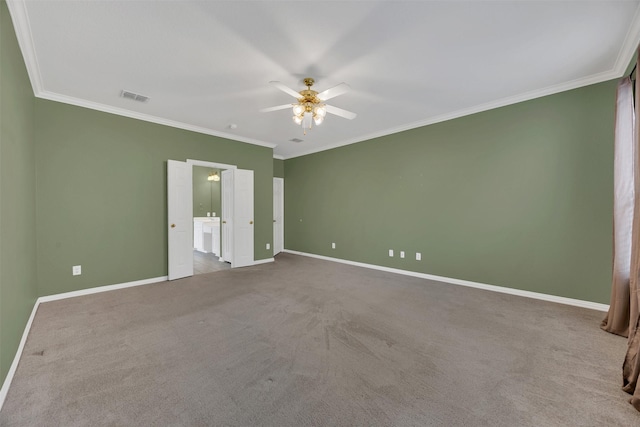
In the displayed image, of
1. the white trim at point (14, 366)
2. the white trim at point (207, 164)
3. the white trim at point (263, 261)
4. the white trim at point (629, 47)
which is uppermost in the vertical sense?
the white trim at point (629, 47)

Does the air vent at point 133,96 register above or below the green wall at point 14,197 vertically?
above

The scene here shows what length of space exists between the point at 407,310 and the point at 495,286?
1.77 metres

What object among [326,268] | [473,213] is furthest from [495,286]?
[326,268]

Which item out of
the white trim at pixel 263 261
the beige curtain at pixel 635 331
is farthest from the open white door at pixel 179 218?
the beige curtain at pixel 635 331

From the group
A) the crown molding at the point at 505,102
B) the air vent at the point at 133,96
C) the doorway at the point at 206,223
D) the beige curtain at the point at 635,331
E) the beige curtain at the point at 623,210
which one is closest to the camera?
the beige curtain at the point at 635,331

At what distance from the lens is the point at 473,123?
4137mm

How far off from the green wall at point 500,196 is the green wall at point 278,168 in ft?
7.40

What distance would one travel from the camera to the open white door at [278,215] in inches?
291

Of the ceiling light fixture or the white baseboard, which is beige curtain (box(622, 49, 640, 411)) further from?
the white baseboard

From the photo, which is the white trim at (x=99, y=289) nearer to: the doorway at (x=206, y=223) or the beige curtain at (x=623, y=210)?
the doorway at (x=206, y=223)

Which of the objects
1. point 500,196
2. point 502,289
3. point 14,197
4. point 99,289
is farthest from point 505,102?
point 99,289

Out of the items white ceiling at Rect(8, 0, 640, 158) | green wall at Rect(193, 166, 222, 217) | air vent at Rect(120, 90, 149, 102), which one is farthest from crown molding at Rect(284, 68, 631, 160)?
green wall at Rect(193, 166, 222, 217)

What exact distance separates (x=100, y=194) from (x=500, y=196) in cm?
621

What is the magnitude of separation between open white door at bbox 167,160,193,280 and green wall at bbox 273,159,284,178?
2.84 m
